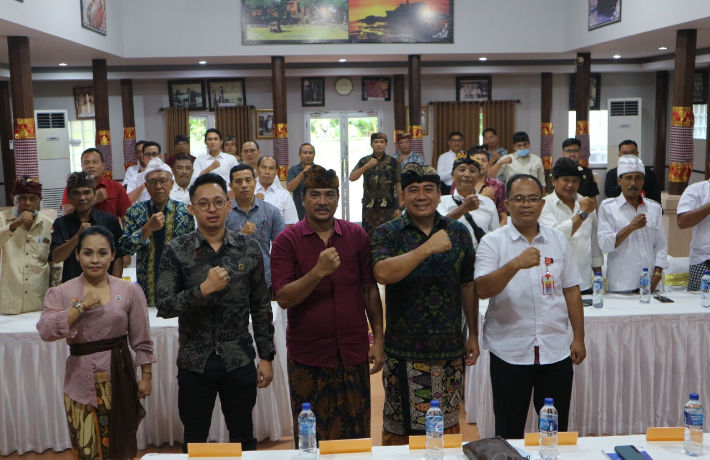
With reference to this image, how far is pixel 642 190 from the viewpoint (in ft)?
17.5

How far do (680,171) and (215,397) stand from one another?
766 centimetres

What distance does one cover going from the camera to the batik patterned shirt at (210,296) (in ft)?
9.77

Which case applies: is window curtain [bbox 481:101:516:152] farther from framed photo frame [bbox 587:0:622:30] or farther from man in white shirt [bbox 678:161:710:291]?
man in white shirt [bbox 678:161:710:291]

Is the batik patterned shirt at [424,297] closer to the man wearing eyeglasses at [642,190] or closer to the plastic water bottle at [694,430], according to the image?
the plastic water bottle at [694,430]

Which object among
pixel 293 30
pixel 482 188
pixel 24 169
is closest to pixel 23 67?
pixel 24 169

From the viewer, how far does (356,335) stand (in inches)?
118

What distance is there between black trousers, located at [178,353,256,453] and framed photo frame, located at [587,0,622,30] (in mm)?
8672

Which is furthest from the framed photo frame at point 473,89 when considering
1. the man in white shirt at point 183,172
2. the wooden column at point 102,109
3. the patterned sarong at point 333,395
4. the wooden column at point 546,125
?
the patterned sarong at point 333,395

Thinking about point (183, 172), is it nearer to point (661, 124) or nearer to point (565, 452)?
point (565, 452)

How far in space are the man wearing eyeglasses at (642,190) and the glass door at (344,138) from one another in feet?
24.6

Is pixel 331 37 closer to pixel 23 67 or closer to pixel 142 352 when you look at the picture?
pixel 23 67

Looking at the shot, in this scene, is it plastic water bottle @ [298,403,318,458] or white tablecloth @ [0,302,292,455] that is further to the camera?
white tablecloth @ [0,302,292,455]

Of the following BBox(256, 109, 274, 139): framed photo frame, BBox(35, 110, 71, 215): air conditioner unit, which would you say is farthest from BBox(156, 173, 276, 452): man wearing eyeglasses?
BBox(256, 109, 274, 139): framed photo frame

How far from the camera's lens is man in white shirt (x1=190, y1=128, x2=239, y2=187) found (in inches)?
324
